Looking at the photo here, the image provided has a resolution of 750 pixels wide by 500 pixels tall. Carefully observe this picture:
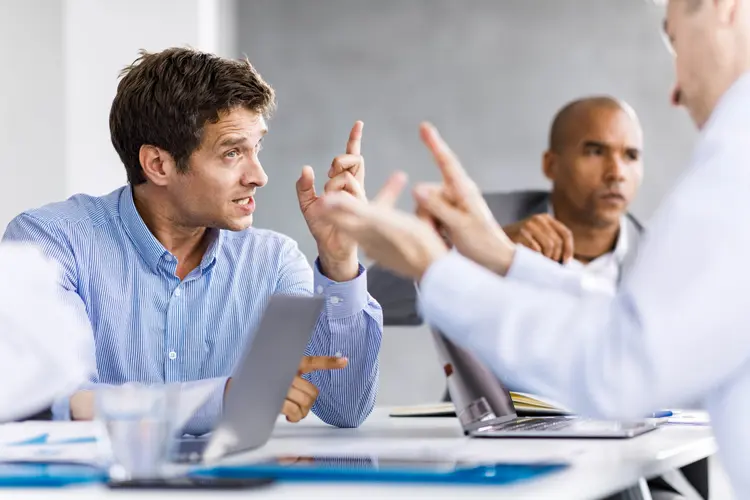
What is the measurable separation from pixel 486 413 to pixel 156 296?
84 centimetres

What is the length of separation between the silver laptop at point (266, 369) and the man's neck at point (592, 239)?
2.57 meters

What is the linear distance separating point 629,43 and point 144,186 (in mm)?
3461

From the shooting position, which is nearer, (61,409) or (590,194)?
(61,409)

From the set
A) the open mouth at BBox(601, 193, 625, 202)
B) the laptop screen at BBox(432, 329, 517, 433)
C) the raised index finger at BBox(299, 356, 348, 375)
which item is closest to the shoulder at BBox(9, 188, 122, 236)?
the raised index finger at BBox(299, 356, 348, 375)

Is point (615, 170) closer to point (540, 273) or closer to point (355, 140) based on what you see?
point (355, 140)

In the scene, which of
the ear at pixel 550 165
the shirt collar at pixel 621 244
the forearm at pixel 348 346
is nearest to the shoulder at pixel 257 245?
the forearm at pixel 348 346

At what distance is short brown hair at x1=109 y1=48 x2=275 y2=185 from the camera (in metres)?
2.33

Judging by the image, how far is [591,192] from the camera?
13.4ft

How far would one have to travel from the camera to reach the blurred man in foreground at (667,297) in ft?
2.96

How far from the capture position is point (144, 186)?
2453 mm

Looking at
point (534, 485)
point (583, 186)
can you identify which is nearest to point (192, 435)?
point (534, 485)

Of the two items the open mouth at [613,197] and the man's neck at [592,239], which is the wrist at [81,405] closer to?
the man's neck at [592,239]

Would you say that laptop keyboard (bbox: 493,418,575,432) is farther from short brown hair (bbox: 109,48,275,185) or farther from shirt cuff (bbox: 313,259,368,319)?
short brown hair (bbox: 109,48,275,185)

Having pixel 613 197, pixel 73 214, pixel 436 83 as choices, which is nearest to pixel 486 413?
pixel 73 214
